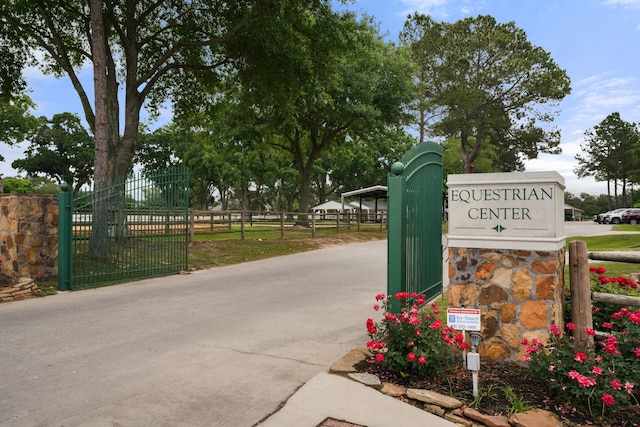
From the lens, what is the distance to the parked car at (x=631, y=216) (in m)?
34.3

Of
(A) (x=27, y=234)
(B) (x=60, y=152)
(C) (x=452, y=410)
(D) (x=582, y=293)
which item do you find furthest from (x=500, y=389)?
(B) (x=60, y=152)

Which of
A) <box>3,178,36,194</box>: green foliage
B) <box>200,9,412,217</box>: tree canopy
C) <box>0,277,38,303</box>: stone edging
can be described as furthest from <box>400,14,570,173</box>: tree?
<box>3,178,36,194</box>: green foliage

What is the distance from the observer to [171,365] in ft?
13.6

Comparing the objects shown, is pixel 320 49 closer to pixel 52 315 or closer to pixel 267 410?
pixel 52 315

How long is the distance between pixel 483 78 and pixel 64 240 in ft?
101

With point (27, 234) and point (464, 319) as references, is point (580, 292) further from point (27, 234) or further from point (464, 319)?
point (27, 234)

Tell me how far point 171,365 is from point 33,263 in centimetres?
606

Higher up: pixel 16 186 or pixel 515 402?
pixel 16 186

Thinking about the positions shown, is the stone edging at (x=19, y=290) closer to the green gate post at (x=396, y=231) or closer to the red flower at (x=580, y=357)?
the green gate post at (x=396, y=231)

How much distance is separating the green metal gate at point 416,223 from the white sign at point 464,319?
1.00 m

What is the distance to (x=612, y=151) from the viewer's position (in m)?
60.3

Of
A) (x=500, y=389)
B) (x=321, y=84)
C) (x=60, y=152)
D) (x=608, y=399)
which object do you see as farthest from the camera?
(x=60, y=152)

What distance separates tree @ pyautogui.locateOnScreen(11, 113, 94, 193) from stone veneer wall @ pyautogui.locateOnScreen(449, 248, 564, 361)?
52354 millimetres

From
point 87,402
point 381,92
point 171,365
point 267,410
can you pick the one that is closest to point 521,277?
point 267,410
